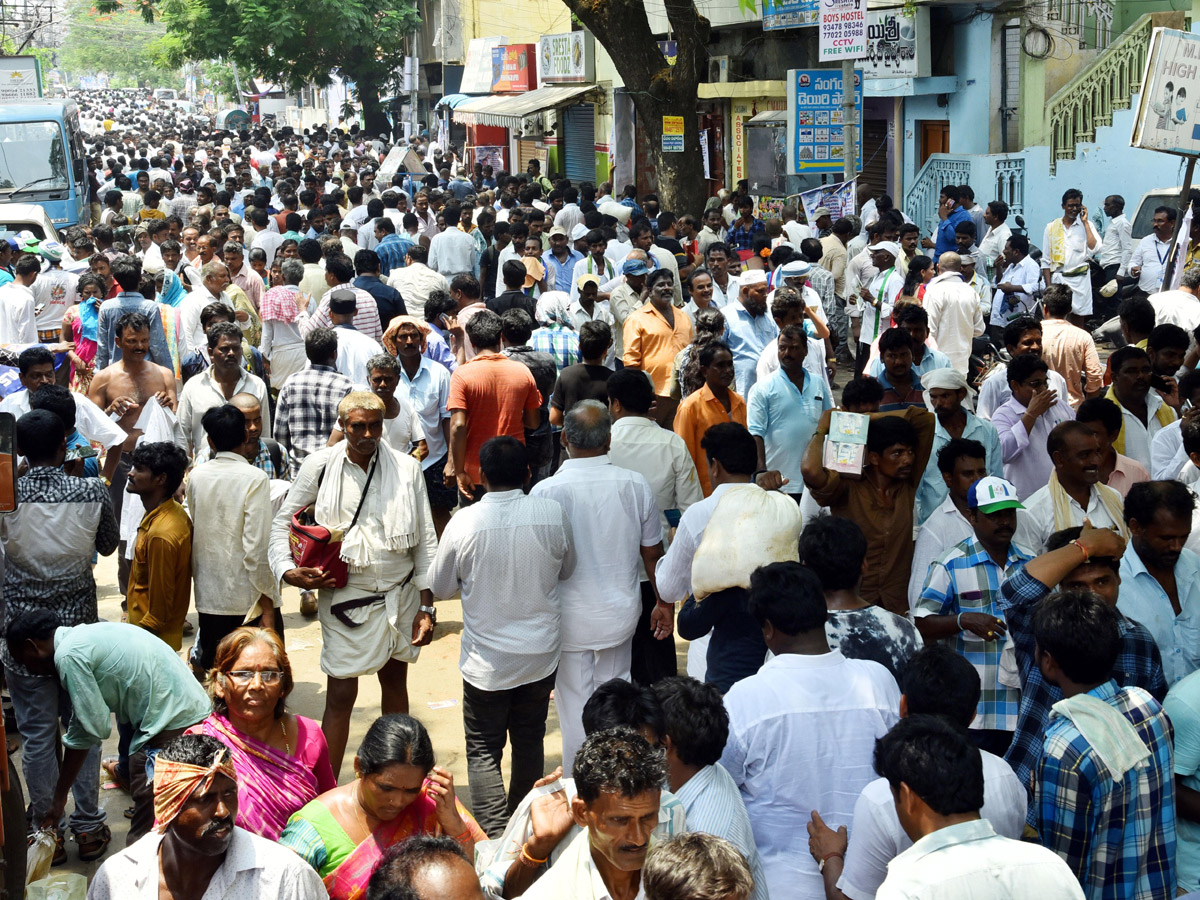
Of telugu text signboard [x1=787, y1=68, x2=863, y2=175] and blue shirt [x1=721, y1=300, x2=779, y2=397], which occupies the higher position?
telugu text signboard [x1=787, y1=68, x2=863, y2=175]

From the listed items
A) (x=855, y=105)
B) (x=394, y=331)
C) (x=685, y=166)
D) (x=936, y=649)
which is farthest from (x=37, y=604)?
(x=685, y=166)

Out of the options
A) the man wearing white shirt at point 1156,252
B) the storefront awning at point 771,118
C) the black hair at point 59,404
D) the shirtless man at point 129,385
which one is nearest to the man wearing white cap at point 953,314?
the man wearing white shirt at point 1156,252

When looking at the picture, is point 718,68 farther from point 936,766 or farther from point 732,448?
point 936,766

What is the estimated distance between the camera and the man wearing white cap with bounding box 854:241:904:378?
10312mm

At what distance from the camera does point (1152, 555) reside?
4.24 m

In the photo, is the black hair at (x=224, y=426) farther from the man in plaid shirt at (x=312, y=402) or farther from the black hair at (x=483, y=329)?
the black hair at (x=483, y=329)

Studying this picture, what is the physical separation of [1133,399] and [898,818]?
368 centimetres

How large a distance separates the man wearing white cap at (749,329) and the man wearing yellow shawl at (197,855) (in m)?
5.43

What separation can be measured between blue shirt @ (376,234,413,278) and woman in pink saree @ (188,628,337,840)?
8.99 metres

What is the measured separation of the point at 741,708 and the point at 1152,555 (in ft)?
5.14

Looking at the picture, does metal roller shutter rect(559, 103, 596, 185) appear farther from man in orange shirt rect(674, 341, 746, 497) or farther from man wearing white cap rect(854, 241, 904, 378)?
man in orange shirt rect(674, 341, 746, 497)

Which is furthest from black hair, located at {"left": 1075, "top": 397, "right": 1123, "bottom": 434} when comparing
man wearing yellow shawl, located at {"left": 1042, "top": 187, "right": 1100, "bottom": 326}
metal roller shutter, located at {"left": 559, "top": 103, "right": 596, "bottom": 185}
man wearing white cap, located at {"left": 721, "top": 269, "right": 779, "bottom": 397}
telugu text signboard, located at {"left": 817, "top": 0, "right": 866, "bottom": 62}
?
metal roller shutter, located at {"left": 559, "top": 103, "right": 596, "bottom": 185}

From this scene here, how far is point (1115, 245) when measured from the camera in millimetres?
13422

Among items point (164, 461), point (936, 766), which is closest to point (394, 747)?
point (936, 766)
